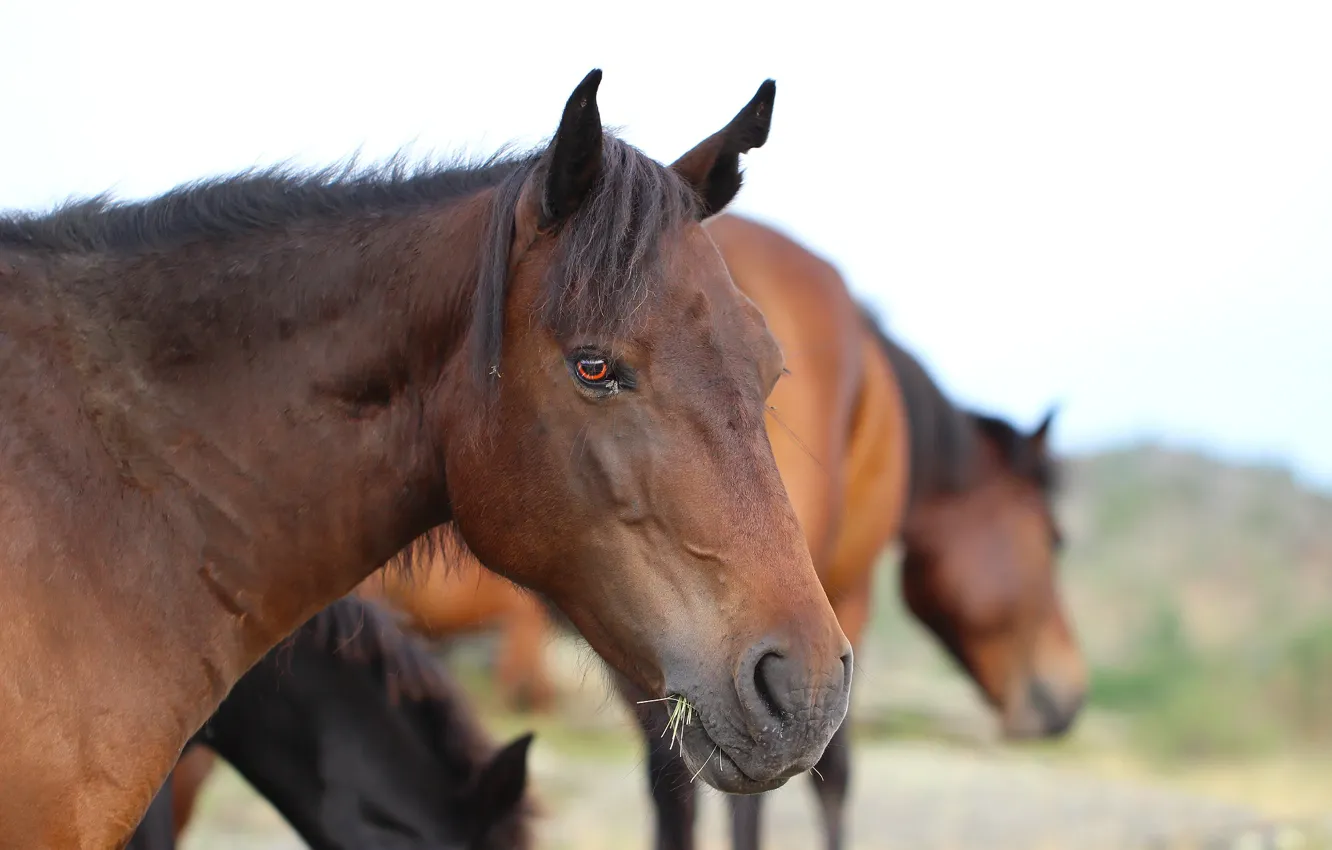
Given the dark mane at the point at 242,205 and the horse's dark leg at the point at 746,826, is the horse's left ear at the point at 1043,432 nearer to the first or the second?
the horse's dark leg at the point at 746,826

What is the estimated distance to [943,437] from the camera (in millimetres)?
7637

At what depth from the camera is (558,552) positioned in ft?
8.07

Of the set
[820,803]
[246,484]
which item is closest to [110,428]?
[246,484]

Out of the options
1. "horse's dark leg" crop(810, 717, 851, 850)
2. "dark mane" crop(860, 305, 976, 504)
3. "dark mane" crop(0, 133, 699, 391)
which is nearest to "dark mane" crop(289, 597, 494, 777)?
"dark mane" crop(0, 133, 699, 391)

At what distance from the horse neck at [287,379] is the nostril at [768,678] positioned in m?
0.79

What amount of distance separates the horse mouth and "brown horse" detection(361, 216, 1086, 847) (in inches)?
76.6

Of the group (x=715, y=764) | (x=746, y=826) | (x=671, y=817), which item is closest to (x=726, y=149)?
(x=715, y=764)

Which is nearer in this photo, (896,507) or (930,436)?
(896,507)

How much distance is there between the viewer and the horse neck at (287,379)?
2.54m

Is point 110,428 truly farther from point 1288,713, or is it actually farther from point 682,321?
point 1288,713

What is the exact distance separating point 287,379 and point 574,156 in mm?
747

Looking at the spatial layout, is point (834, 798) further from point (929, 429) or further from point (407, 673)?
point (407, 673)

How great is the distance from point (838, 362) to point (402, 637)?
2056 millimetres

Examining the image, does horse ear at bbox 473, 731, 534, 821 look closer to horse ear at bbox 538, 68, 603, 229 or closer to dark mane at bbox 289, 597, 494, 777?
dark mane at bbox 289, 597, 494, 777
